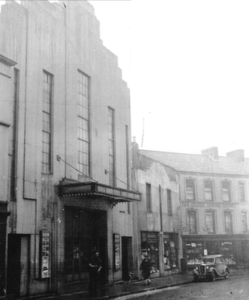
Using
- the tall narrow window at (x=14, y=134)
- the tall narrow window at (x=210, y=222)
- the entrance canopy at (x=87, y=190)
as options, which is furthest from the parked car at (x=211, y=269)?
the tall narrow window at (x=14, y=134)

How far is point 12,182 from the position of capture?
18062 millimetres

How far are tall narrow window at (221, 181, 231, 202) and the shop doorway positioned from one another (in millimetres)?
22120

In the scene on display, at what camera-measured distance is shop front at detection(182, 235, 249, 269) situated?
3969 centimetres

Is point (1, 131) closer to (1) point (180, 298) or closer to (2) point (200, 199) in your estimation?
(1) point (180, 298)

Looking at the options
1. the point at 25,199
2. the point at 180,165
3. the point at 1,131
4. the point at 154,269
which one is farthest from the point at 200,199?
the point at 1,131

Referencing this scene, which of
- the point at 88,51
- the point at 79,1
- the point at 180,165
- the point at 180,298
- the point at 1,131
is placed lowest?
the point at 180,298

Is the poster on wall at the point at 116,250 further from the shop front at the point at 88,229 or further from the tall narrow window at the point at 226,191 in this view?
the tall narrow window at the point at 226,191

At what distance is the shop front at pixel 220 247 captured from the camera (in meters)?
39.7

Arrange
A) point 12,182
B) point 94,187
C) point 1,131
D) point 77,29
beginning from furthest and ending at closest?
point 77,29 < point 94,187 < point 12,182 < point 1,131

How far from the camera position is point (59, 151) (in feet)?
69.1

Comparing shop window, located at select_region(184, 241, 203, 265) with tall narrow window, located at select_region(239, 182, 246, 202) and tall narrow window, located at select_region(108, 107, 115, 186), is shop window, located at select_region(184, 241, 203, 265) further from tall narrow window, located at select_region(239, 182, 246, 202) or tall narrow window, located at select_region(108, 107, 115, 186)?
tall narrow window, located at select_region(108, 107, 115, 186)

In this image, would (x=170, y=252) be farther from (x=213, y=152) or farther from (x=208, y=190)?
(x=213, y=152)

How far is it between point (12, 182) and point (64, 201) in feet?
11.7

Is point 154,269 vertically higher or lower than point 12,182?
lower
